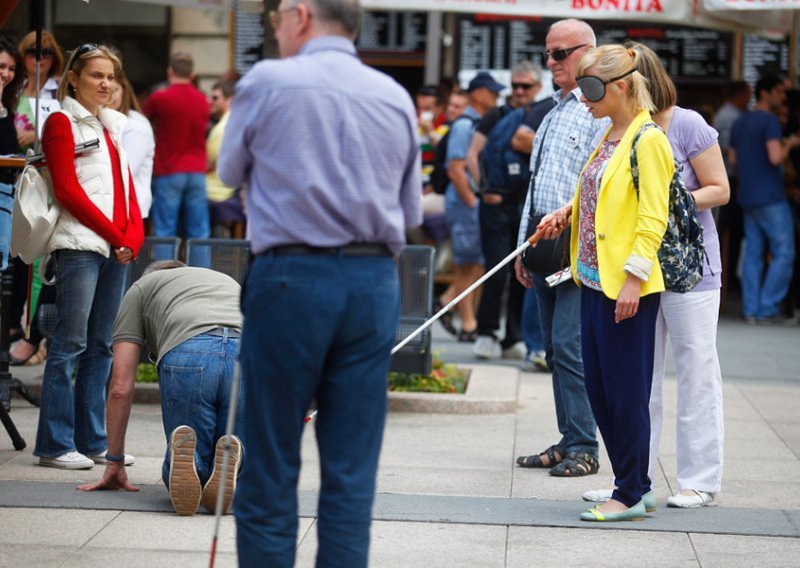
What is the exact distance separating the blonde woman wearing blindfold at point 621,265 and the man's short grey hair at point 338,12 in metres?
1.86

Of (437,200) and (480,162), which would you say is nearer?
(480,162)

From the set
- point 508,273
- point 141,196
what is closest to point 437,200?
point 508,273

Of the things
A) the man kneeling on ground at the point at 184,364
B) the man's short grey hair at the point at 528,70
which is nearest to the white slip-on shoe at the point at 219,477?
the man kneeling on ground at the point at 184,364

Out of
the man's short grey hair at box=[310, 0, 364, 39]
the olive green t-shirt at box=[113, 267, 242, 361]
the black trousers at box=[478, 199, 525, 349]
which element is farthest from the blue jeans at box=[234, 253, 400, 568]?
the black trousers at box=[478, 199, 525, 349]

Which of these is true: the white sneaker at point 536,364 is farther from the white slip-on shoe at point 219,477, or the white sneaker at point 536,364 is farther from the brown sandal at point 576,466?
the white slip-on shoe at point 219,477

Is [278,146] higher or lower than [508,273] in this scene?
higher

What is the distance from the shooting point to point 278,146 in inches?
140

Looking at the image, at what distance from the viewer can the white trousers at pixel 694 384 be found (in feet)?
18.6

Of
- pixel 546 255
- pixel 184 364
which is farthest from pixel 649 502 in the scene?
pixel 184 364

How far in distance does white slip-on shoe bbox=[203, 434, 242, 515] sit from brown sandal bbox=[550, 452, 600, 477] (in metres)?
1.62

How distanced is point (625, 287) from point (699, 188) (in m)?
0.81

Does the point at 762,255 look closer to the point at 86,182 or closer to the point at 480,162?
the point at 480,162

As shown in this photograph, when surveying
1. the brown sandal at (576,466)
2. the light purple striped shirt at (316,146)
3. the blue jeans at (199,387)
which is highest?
the light purple striped shirt at (316,146)

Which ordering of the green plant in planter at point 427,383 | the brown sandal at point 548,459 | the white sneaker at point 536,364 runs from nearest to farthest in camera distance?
the brown sandal at point 548,459 < the green plant in planter at point 427,383 < the white sneaker at point 536,364
